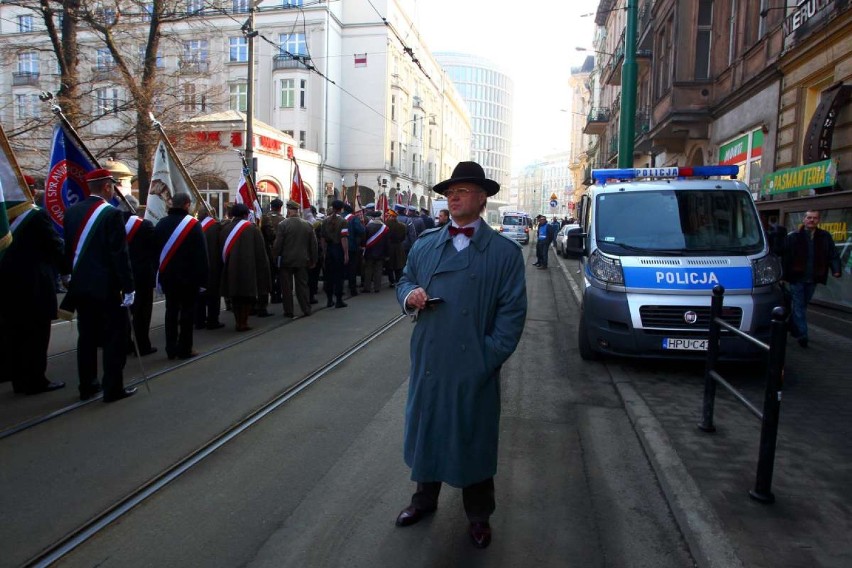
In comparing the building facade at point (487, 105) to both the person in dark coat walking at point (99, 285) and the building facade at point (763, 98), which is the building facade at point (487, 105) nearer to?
the building facade at point (763, 98)

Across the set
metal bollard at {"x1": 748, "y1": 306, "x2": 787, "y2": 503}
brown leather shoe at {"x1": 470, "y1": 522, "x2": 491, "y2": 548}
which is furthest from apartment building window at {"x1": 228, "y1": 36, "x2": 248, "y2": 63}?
brown leather shoe at {"x1": 470, "y1": 522, "x2": 491, "y2": 548}

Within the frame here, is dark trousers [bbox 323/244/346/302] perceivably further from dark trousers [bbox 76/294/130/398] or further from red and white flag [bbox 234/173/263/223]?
dark trousers [bbox 76/294/130/398]

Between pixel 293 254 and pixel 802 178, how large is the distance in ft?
32.2

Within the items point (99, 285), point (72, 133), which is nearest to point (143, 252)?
point (72, 133)

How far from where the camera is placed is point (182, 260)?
288 inches

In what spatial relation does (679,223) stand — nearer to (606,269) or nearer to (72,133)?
(606,269)

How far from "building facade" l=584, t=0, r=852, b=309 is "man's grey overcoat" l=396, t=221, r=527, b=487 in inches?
398

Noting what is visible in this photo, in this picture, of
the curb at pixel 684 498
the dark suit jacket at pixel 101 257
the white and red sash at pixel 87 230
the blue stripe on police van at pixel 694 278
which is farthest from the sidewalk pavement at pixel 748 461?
the white and red sash at pixel 87 230

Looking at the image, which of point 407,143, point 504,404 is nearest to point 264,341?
point 504,404

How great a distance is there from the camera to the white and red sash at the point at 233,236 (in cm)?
937

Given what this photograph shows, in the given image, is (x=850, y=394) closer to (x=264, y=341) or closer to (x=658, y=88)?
(x=264, y=341)

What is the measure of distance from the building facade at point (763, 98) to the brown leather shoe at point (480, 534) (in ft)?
33.9

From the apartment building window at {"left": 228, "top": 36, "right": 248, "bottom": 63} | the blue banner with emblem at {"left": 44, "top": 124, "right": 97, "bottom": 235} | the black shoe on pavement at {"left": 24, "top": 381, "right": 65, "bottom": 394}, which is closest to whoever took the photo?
the black shoe on pavement at {"left": 24, "top": 381, "right": 65, "bottom": 394}

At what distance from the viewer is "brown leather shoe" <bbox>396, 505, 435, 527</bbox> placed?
3528 millimetres
